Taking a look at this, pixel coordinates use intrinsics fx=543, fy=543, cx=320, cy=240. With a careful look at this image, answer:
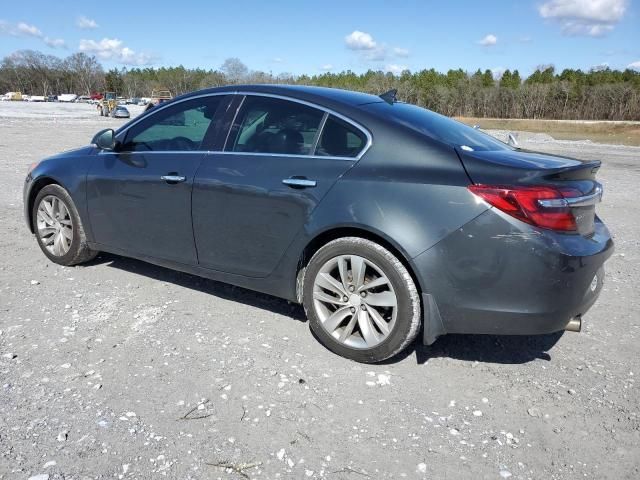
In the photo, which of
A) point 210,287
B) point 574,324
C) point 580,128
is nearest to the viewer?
point 574,324

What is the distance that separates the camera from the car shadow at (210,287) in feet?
14.3

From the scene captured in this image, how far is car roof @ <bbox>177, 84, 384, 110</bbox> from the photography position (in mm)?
3730

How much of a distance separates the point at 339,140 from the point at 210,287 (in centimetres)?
194

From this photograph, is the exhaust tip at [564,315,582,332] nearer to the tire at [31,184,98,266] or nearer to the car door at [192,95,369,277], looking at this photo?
the car door at [192,95,369,277]

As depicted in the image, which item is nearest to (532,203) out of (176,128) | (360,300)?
(360,300)

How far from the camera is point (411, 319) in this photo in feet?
10.5

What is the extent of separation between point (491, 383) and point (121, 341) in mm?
2414

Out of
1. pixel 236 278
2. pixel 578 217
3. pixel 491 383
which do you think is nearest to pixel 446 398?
pixel 491 383

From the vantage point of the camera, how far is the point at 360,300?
11.2 ft

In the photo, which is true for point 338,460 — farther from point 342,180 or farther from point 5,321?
point 5,321

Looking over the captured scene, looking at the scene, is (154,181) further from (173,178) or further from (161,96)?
(161,96)

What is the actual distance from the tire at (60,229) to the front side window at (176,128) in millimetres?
869

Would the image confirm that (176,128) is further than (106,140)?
No

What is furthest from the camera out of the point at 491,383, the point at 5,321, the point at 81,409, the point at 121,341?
the point at 5,321
